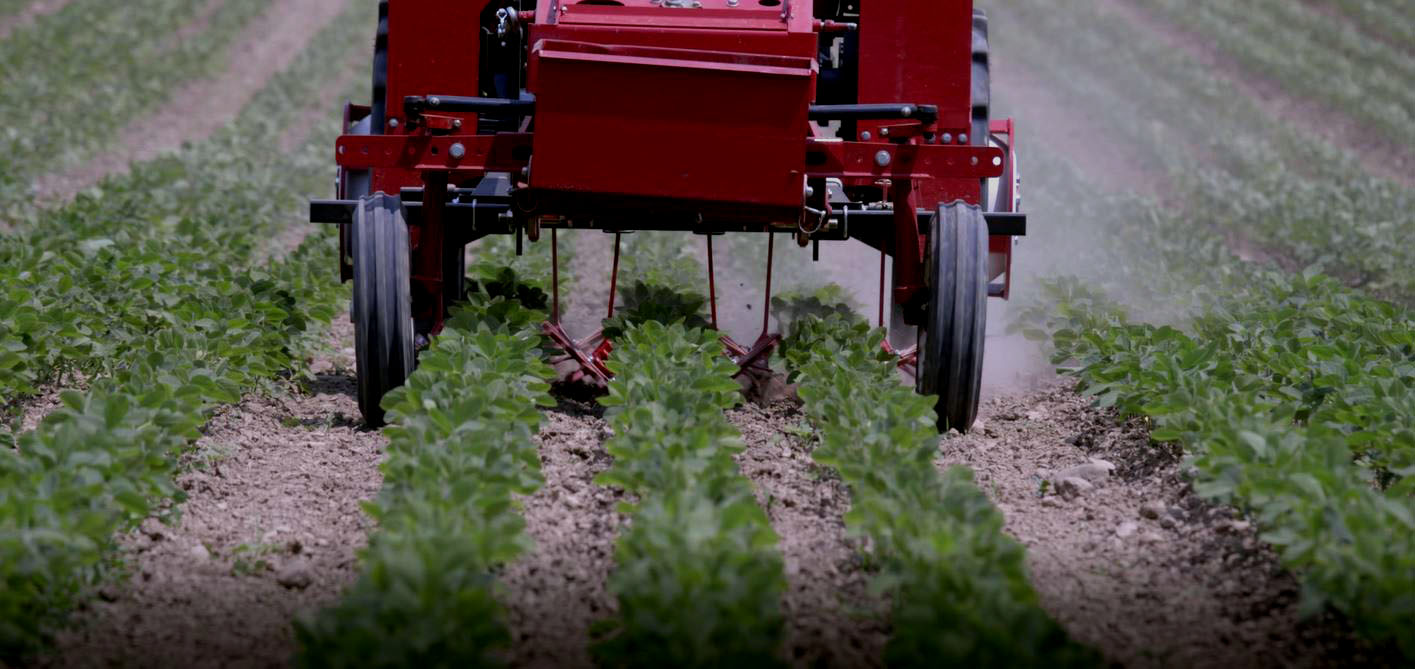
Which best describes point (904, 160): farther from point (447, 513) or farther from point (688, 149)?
point (447, 513)

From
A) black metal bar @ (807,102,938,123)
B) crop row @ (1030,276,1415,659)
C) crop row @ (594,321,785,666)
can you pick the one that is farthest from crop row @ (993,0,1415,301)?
crop row @ (594,321,785,666)

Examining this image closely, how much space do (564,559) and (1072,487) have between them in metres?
1.87

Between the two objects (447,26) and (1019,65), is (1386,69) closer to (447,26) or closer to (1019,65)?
(1019,65)

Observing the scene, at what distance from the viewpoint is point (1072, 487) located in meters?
5.68

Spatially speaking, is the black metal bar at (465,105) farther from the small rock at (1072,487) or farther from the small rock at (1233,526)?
the small rock at (1233,526)

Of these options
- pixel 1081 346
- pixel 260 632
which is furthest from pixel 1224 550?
pixel 260 632

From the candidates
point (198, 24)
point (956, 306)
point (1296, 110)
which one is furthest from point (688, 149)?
point (198, 24)

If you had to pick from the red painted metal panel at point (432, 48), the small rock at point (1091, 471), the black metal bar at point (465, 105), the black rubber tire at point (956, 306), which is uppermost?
the red painted metal panel at point (432, 48)

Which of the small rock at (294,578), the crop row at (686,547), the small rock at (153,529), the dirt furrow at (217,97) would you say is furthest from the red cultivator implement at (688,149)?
the dirt furrow at (217,97)

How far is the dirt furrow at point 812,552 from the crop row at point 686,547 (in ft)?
0.39

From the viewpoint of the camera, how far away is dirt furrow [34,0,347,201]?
14.4m

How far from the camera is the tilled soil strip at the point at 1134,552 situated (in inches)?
166

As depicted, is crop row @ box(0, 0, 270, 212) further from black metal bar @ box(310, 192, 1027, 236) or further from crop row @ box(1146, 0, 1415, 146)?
crop row @ box(1146, 0, 1415, 146)

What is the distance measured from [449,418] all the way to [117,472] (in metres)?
0.98
